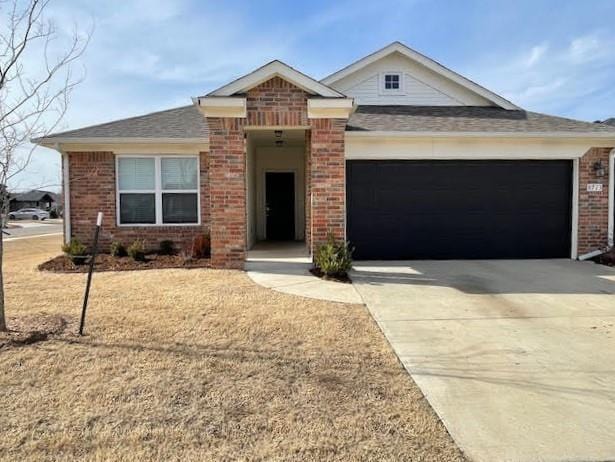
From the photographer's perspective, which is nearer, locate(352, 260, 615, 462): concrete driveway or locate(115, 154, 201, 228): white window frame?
locate(352, 260, 615, 462): concrete driveway

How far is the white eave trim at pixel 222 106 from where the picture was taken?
26.2 feet

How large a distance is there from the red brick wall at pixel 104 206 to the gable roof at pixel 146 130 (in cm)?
48

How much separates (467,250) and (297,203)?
20.1ft

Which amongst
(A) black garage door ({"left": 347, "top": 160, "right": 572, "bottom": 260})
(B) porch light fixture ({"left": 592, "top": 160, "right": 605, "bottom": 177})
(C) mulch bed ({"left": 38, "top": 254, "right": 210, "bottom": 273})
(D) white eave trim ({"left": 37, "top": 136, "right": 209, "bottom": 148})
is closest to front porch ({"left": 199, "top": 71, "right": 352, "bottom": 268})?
(C) mulch bed ({"left": 38, "top": 254, "right": 210, "bottom": 273})

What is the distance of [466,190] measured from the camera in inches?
396

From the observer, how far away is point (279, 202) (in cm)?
1459

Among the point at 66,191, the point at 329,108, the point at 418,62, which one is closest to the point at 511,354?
the point at 329,108

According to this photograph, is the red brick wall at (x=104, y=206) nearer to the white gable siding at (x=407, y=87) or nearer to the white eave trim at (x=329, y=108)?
the white eave trim at (x=329, y=108)

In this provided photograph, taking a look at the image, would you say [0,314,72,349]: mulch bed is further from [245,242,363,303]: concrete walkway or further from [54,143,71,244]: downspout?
[54,143,71,244]: downspout

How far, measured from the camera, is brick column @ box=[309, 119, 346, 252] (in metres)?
8.31

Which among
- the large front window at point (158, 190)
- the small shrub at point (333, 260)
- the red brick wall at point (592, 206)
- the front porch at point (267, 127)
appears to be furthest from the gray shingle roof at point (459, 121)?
the large front window at point (158, 190)

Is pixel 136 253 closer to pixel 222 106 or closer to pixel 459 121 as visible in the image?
pixel 222 106

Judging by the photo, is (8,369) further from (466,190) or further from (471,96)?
(471,96)

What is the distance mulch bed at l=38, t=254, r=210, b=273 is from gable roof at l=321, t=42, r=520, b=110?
6.20m
